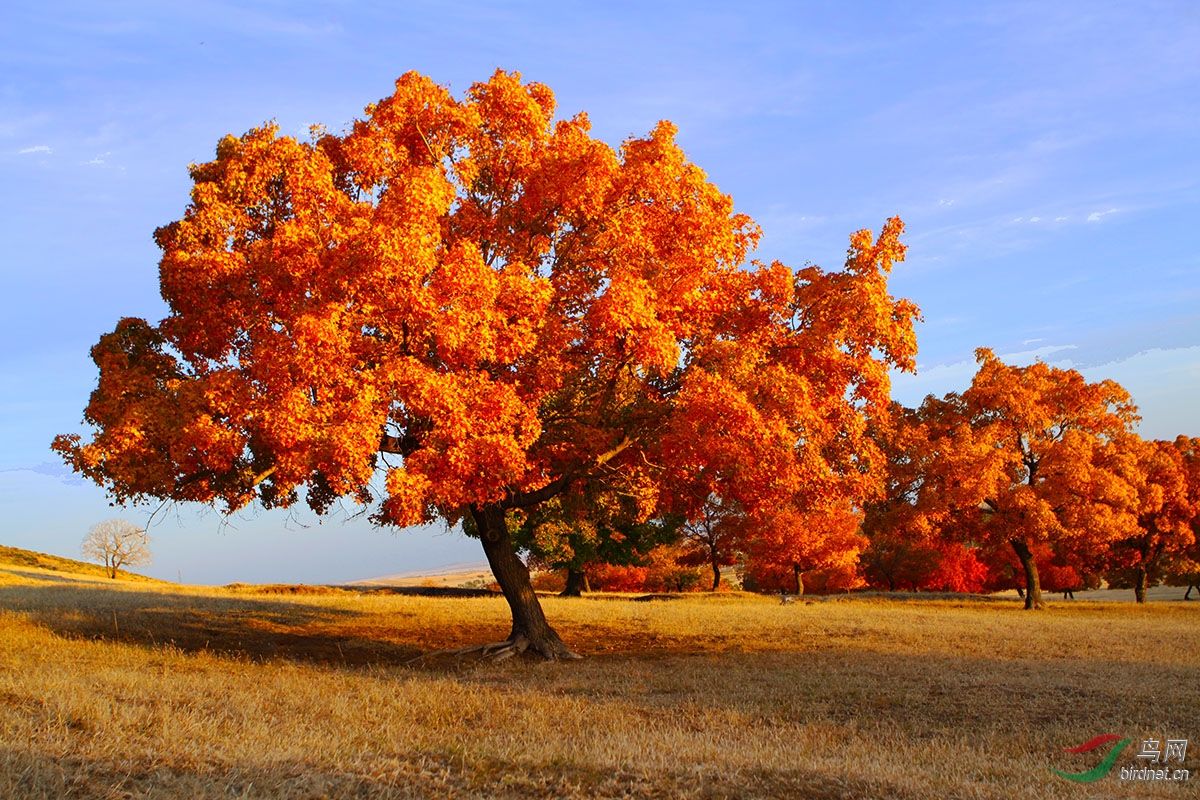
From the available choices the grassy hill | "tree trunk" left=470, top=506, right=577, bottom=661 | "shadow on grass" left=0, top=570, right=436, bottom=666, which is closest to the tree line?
"shadow on grass" left=0, top=570, right=436, bottom=666

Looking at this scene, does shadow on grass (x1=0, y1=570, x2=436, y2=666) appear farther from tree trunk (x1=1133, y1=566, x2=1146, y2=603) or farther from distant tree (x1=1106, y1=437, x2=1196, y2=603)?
tree trunk (x1=1133, y1=566, x2=1146, y2=603)

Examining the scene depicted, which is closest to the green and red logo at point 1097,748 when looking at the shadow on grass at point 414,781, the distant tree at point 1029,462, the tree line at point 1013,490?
the shadow on grass at point 414,781

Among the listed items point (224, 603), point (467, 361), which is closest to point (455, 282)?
point (467, 361)

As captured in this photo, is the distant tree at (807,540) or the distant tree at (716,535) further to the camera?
the distant tree at (716,535)

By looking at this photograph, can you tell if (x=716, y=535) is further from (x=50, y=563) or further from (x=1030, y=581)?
(x=50, y=563)

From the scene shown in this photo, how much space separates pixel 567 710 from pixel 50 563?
7161cm

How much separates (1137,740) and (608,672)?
1016cm

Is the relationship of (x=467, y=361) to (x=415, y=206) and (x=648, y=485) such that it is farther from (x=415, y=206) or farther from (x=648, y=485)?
(x=648, y=485)

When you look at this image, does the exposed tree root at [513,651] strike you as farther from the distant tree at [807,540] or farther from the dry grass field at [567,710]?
the distant tree at [807,540]

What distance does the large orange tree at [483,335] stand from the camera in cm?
1641

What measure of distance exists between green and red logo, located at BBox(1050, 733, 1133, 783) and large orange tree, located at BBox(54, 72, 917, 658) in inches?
290

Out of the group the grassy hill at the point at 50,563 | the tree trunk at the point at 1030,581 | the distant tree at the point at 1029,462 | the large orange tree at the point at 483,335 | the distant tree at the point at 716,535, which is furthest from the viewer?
the grassy hill at the point at 50,563

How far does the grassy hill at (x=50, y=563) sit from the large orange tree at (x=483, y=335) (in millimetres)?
54768

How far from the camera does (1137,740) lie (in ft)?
38.4
